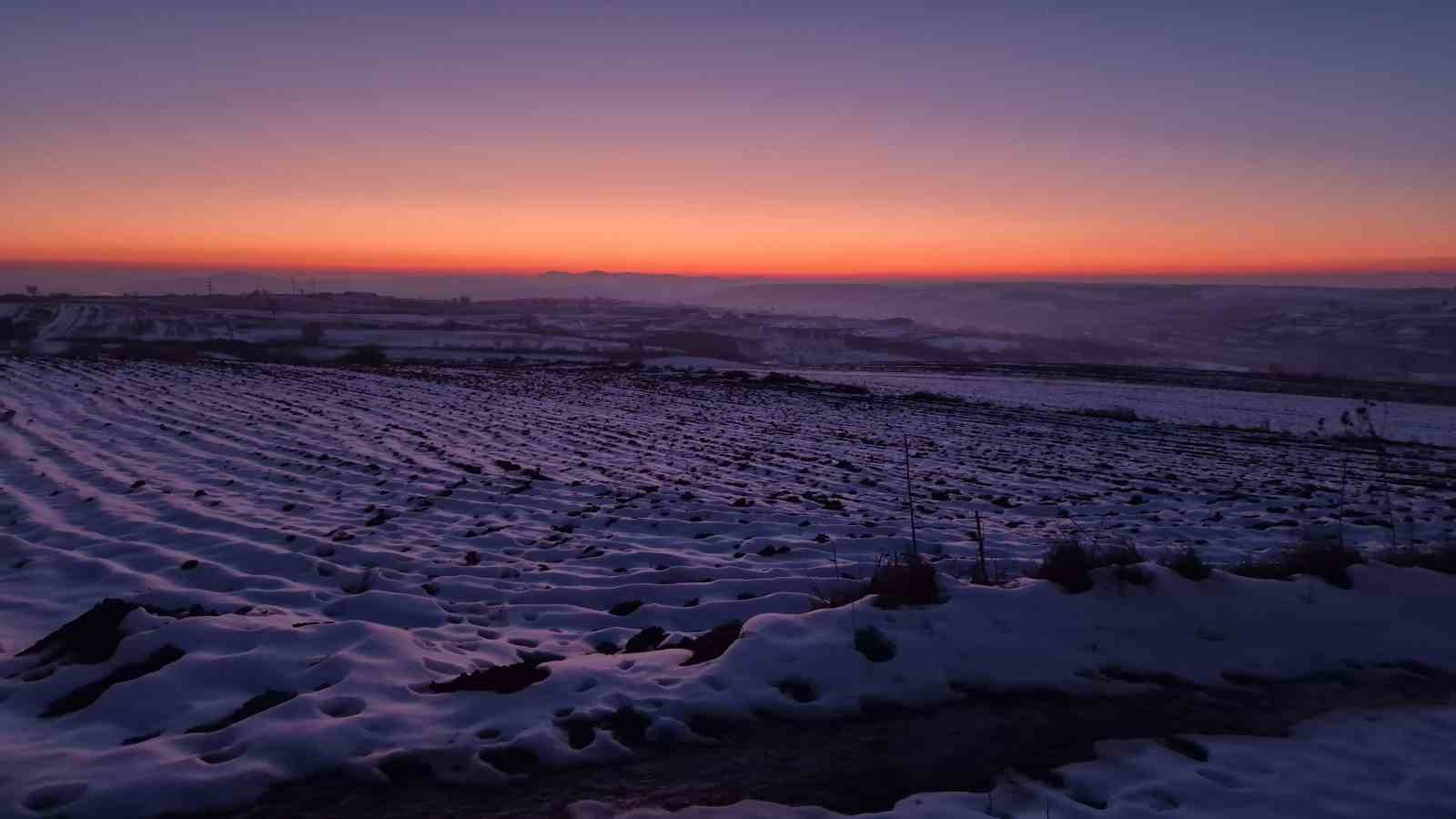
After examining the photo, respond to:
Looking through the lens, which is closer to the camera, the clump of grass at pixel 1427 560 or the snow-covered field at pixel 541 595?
the snow-covered field at pixel 541 595

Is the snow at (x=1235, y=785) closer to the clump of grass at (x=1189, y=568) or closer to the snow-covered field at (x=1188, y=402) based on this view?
the clump of grass at (x=1189, y=568)

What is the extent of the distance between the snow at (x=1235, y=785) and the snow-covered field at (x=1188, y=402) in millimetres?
21982

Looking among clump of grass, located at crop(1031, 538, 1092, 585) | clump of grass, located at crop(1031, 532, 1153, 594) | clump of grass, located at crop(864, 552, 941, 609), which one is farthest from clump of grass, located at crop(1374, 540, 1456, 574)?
clump of grass, located at crop(864, 552, 941, 609)

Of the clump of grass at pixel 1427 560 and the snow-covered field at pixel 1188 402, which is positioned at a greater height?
the clump of grass at pixel 1427 560

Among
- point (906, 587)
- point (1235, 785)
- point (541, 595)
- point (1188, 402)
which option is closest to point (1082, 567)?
point (906, 587)

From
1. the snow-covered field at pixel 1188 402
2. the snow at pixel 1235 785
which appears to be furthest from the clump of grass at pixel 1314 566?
the snow-covered field at pixel 1188 402

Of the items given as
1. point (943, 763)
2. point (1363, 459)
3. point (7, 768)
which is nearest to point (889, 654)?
point (943, 763)

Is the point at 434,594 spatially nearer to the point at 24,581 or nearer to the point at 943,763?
the point at 24,581

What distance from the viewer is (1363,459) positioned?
18.1 meters

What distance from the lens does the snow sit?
3684 millimetres

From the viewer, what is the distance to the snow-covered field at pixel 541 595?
171 inches

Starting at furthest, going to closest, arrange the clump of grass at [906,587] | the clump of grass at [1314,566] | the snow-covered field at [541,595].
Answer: the clump of grass at [1314,566] → the clump of grass at [906,587] → the snow-covered field at [541,595]

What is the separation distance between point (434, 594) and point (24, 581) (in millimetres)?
3479

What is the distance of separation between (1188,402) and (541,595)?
104 ft
